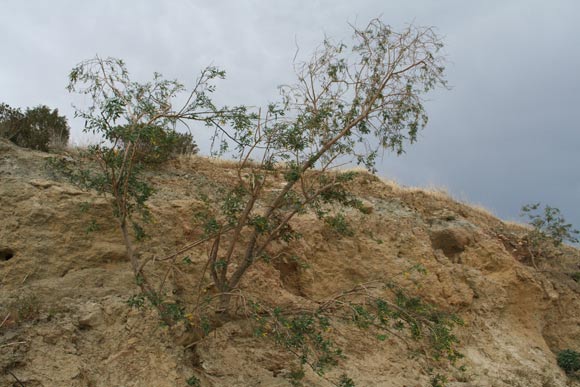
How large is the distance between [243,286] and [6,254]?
3.62m

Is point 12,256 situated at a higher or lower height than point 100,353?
higher

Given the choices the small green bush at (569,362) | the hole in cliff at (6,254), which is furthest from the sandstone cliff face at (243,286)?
the small green bush at (569,362)

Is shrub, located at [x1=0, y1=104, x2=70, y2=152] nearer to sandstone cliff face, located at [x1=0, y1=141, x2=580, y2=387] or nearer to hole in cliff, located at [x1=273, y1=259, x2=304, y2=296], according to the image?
sandstone cliff face, located at [x1=0, y1=141, x2=580, y2=387]

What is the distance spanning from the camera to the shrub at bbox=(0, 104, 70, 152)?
11.0 metres

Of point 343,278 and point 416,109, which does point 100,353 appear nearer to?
point 343,278

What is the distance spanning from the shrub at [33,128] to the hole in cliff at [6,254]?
3.05 metres

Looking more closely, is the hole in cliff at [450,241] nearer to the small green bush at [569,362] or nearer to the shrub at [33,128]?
the small green bush at [569,362]

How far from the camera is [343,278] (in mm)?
11117

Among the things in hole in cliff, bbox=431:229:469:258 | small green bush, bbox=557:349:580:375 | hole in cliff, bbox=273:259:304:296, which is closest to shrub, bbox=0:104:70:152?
hole in cliff, bbox=273:259:304:296

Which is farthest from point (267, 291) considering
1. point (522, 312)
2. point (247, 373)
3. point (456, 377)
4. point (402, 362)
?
point (522, 312)

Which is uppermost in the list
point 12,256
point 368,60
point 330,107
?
point 368,60

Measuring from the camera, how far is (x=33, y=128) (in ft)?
37.0

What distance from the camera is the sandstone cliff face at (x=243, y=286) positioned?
7.65 m

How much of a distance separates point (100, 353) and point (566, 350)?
32.3 ft
